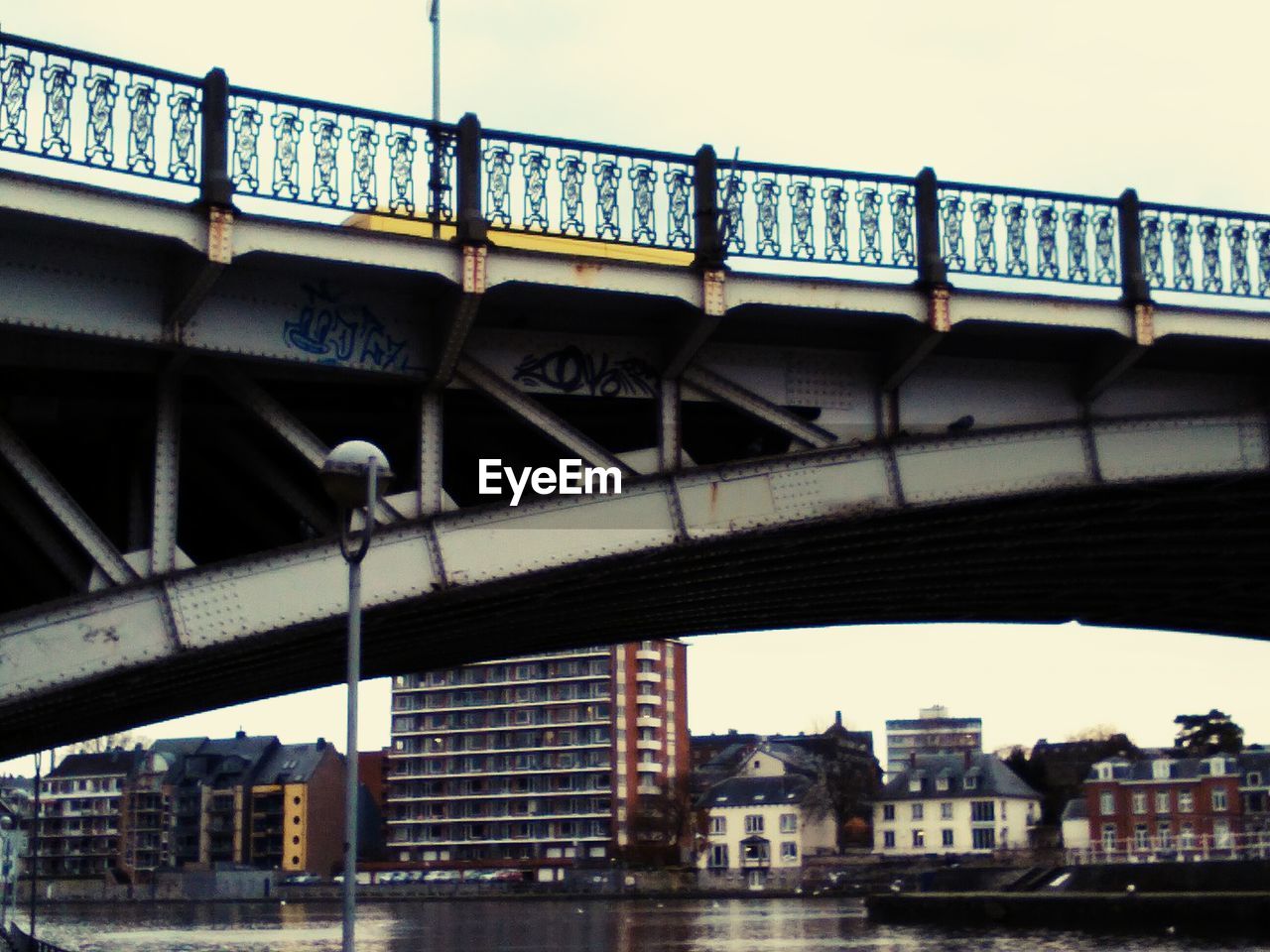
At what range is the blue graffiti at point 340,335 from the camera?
15.4 meters

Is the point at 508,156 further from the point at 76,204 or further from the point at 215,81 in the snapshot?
the point at 76,204

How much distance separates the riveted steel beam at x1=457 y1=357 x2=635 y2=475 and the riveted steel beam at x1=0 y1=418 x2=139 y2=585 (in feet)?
12.1

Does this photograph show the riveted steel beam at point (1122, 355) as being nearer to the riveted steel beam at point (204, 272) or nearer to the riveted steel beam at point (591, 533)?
the riveted steel beam at point (591, 533)

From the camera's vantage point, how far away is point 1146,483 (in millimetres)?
18984

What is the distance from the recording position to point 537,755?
495 ft

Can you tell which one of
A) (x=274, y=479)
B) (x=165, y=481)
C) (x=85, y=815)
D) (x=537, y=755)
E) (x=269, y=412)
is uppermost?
(x=537, y=755)

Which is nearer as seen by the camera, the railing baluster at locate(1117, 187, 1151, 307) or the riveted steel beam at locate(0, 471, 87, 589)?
the riveted steel beam at locate(0, 471, 87, 589)

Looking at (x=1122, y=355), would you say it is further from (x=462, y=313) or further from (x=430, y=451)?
(x=430, y=451)

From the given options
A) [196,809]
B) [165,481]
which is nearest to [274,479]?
[165,481]

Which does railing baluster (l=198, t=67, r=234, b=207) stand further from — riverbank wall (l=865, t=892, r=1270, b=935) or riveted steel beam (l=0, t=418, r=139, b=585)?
riverbank wall (l=865, t=892, r=1270, b=935)

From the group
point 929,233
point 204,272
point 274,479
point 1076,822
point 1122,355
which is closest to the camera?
point 204,272

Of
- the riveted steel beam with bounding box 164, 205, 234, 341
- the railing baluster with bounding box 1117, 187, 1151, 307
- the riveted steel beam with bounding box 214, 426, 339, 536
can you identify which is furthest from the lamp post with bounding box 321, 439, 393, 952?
the railing baluster with bounding box 1117, 187, 1151, 307

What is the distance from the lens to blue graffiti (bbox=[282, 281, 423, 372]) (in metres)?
15.4
